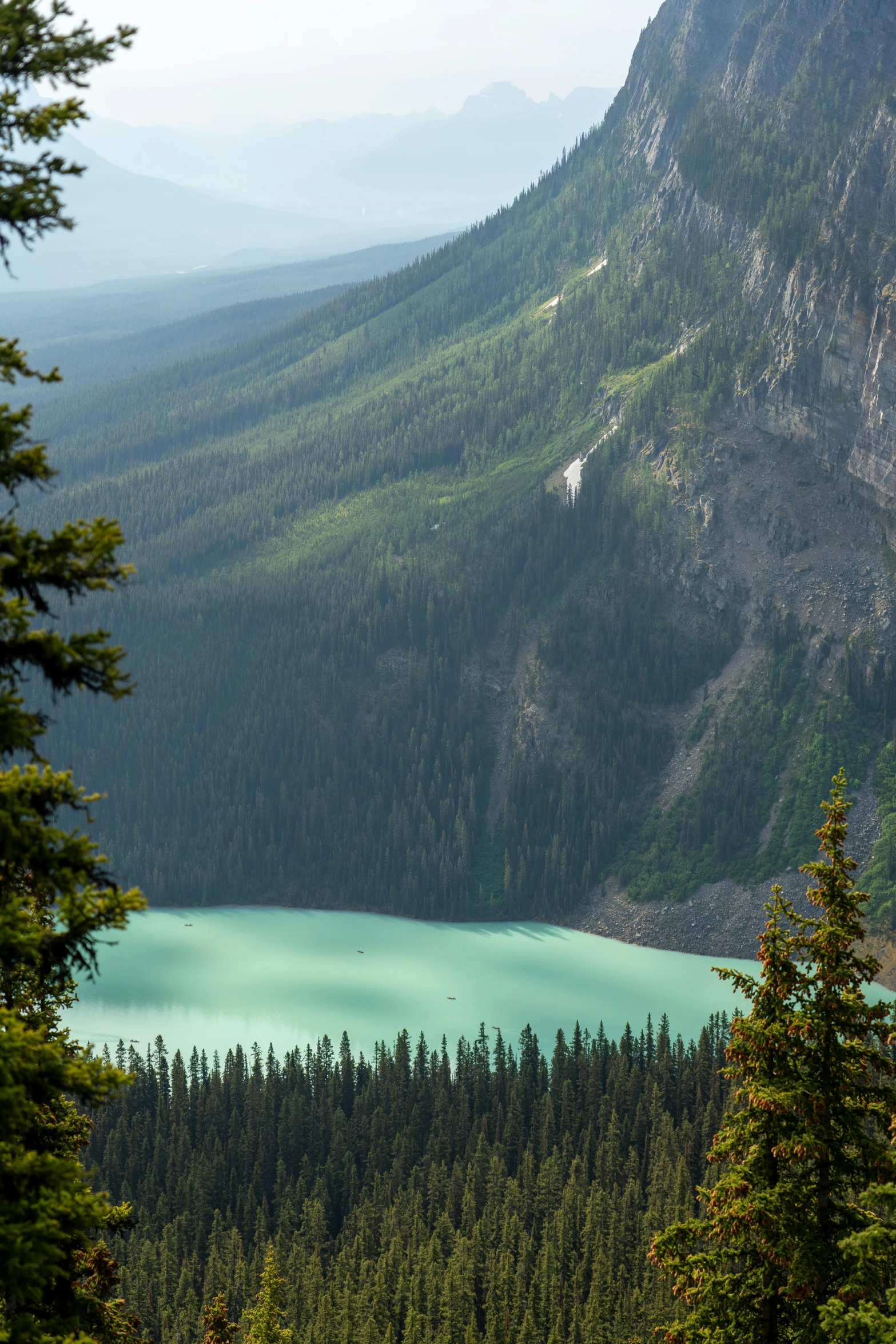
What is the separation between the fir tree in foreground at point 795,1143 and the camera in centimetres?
2308

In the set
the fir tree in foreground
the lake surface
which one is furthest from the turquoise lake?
the fir tree in foreground

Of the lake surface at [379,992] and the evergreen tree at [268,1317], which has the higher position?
the lake surface at [379,992]

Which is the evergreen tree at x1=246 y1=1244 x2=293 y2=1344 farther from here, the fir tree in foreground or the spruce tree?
the spruce tree

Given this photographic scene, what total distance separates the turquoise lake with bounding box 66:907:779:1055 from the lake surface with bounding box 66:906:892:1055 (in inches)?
8.9

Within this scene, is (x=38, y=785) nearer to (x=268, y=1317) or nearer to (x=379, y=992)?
(x=268, y=1317)

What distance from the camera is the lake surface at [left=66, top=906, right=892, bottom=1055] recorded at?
545 feet

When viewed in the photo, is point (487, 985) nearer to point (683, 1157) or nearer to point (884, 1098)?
point (683, 1157)

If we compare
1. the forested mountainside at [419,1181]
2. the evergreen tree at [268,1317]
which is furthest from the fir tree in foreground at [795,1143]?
the forested mountainside at [419,1181]

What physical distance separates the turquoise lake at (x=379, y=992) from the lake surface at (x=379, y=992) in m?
0.23

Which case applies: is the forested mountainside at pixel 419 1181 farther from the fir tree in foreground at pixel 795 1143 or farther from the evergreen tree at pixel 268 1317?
the fir tree in foreground at pixel 795 1143

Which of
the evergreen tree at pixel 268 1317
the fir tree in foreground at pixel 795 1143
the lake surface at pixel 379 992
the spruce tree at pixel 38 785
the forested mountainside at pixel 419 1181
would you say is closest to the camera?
the spruce tree at pixel 38 785

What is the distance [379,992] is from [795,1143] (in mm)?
158390

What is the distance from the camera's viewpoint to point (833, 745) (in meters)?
196

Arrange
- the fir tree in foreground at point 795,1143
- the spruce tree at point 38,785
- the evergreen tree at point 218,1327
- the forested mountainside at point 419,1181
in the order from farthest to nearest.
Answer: the forested mountainside at point 419,1181, the evergreen tree at point 218,1327, the fir tree in foreground at point 795,1143, the spruce tree at point 38,785
